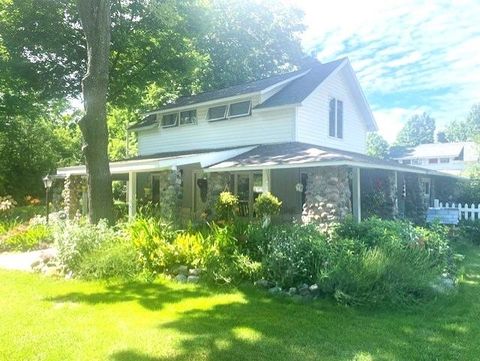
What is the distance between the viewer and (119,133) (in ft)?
119

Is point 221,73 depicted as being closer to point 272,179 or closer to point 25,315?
point 272,179

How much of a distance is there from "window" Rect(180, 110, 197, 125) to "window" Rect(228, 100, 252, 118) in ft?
7.76

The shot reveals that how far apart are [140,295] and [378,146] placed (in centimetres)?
5813

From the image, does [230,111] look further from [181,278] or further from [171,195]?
[181,278]

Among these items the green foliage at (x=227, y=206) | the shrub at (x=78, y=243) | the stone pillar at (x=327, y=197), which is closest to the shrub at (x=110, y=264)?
the shrub at (x=78, y=243)

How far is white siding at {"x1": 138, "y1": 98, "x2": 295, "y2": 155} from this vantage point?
15719mm

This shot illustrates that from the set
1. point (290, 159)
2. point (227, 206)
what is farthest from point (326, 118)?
point (227, 206)

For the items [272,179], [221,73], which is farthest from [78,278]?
[221,73]

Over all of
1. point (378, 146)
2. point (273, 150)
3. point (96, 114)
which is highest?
point (378, 146)

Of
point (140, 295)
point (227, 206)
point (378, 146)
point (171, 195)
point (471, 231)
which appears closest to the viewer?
point (140, 295)

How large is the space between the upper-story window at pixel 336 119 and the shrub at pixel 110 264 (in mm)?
11071

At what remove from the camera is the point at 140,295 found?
7406 mm

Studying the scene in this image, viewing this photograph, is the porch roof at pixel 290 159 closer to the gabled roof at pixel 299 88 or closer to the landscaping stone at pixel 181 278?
the gabled roof at pixel 299 88

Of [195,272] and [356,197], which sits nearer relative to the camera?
[195,272]
